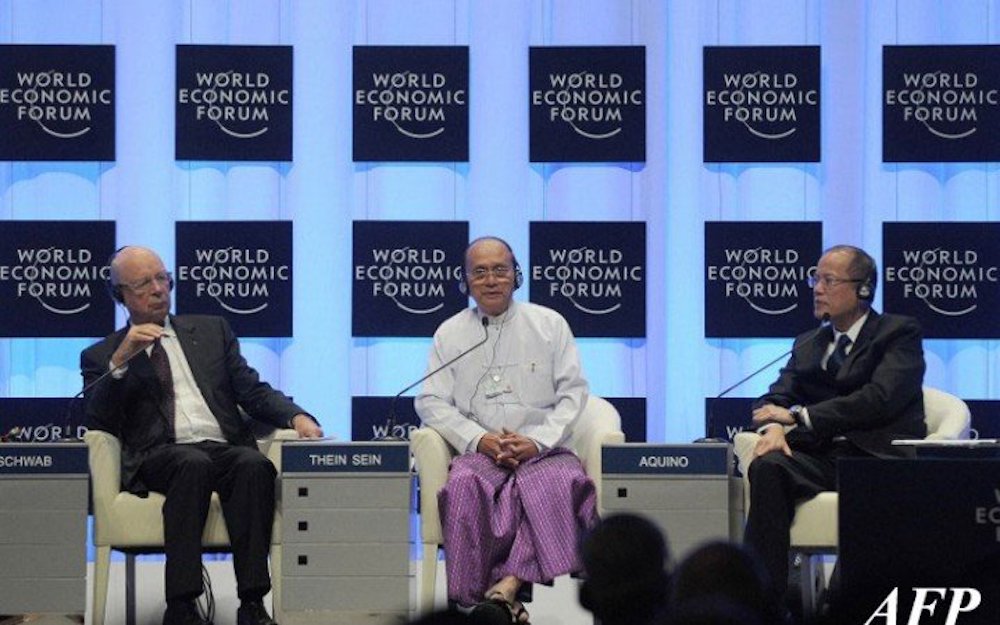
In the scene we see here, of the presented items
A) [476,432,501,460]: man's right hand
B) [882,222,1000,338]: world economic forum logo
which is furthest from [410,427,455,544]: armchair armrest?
[882,222,1000,338]: world economic forum logo

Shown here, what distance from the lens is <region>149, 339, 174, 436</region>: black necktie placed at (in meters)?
5.18

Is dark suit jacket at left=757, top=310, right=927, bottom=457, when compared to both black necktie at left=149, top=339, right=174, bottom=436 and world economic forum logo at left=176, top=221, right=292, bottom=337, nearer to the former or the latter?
black necktie at left=149, top=339, right=174, bottom=436

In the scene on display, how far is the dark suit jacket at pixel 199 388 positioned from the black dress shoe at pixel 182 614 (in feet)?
1.42

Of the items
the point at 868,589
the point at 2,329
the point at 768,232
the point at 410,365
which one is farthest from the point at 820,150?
the point at 868,589

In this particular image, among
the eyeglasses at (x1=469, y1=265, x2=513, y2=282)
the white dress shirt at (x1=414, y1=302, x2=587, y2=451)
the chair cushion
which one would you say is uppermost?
the eyeglasses at (x1=469, y1=265, x2=513, y2=282)

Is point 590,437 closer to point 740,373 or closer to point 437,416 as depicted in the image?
point 437,416

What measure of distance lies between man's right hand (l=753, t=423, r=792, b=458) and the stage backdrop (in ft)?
5.08

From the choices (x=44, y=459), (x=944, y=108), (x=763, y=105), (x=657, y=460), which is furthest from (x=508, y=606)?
(x=944, y=108)

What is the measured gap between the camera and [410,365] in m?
6.57

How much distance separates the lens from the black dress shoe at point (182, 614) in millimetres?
4652

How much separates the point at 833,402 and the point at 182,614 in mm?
2171

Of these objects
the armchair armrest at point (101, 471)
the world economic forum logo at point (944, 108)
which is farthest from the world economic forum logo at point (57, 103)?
the world economic forum logo at point (944, 108)

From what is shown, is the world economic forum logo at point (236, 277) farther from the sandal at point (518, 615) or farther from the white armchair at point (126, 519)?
the sandal at point (518, 615)

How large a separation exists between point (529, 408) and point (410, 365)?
140 centimetres
